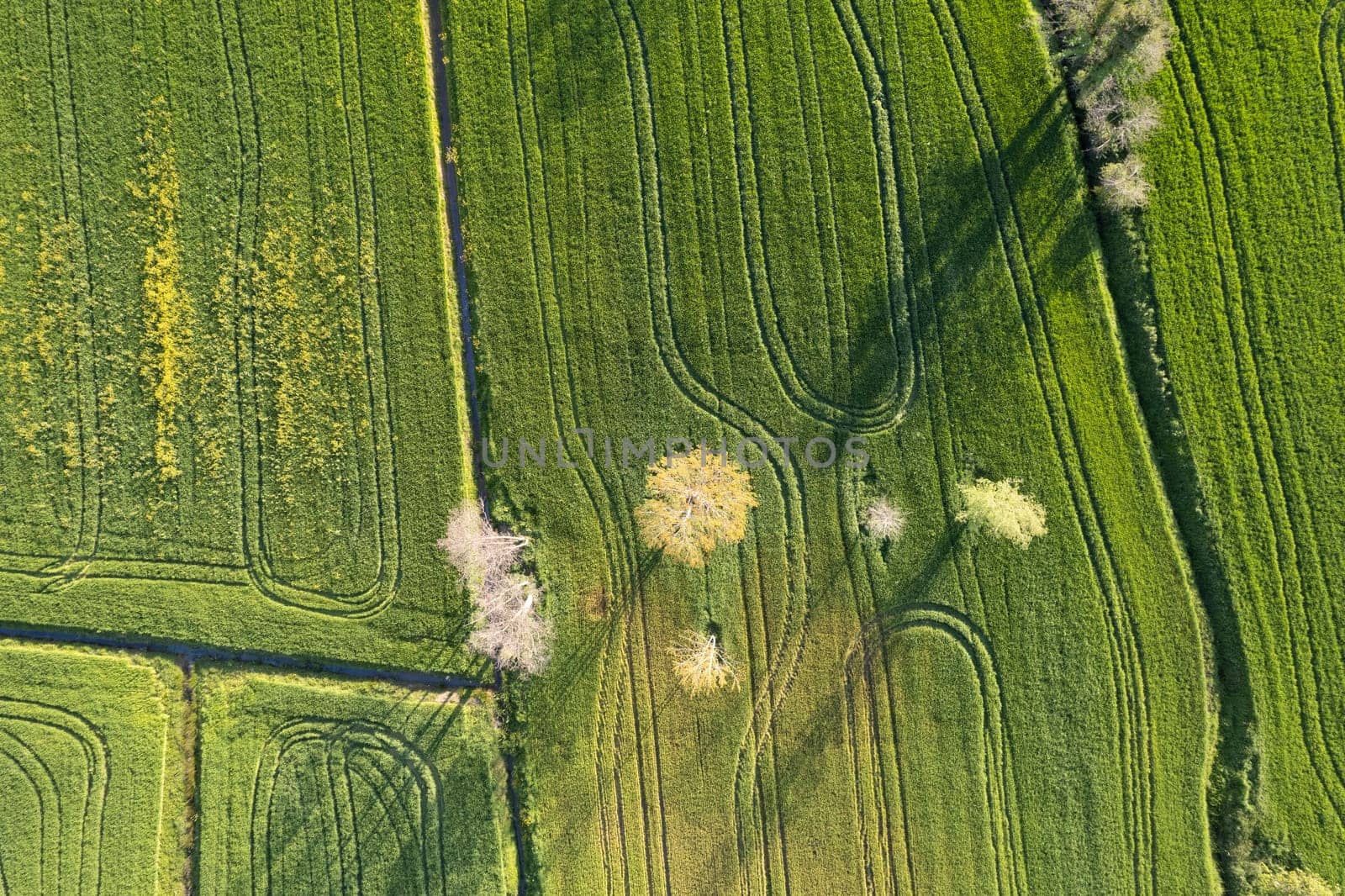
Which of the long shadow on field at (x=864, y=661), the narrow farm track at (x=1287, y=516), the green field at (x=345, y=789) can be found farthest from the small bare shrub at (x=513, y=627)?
the narrow farm track at (x=1287, y=516)

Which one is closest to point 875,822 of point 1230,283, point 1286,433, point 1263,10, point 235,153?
point 1286,433

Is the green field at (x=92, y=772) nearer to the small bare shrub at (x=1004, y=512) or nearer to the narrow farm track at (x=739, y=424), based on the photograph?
the narrow farm track at (x=739, y=424)

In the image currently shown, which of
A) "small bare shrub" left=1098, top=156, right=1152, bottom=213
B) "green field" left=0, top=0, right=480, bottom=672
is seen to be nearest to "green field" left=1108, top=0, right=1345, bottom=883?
"small bare shrub" left=1098, top=156, right=1152, bottom=213

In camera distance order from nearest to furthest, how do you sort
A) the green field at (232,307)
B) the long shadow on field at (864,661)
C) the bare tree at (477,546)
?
1. the bare tree at (477,546)
2. the long shadow on field at (864,661)
3. the green field at (232,307)

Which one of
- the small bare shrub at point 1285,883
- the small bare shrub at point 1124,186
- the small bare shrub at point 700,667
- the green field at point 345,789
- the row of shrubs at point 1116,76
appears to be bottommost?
the small bare shrub at point 1285,883

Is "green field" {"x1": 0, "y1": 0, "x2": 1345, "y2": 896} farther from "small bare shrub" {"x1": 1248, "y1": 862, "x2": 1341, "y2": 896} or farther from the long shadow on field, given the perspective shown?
"small bare shrub" {"x1": 1248, "y1": 862, "x2": 1341, "y2": 896}

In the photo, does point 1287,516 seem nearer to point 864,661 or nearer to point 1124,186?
point 1124,186

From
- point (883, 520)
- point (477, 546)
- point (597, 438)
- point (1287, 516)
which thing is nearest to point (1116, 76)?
point (1287, 516)

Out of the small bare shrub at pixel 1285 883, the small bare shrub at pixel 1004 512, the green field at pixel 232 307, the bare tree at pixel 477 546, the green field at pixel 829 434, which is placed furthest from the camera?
the green field at pixel 232 307

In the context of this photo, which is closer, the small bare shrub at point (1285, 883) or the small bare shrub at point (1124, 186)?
the small bare shrub at point (1285, 883)
